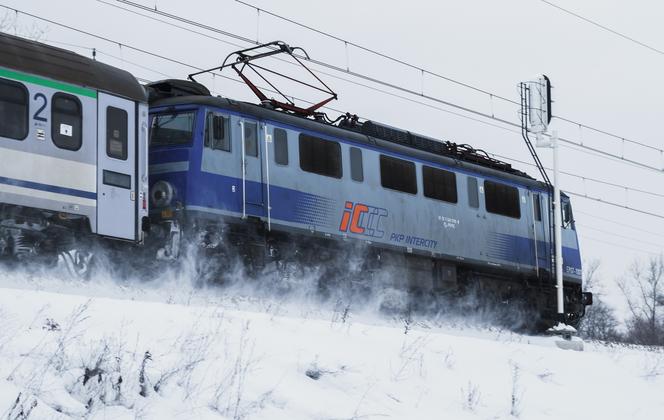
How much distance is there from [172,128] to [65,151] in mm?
3215

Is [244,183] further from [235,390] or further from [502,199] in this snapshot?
[502,199]

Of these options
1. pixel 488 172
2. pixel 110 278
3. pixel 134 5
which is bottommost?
pixel 110 278

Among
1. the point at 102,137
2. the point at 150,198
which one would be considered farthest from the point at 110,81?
the point at 150,198

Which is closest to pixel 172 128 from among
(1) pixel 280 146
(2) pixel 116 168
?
(1) pixel 280 146

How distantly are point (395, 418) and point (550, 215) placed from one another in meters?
16.8

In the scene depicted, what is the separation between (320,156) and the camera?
19359 mm

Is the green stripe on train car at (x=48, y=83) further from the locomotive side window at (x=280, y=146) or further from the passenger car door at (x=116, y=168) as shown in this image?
the locomotive side window at (x=280, y=146)

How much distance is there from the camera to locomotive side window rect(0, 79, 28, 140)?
547 inches

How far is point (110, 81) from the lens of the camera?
1572 centimetres

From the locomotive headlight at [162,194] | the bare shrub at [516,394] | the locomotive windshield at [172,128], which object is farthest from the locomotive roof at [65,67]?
the bare shrub at [516,394]

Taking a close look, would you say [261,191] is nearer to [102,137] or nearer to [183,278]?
[183,278]

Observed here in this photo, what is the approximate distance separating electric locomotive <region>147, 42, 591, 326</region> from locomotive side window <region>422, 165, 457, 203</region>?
0.03m

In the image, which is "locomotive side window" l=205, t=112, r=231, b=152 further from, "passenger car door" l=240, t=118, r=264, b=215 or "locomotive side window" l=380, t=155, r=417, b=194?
"locomotive side window" l=380, t=155, r=417, b=194

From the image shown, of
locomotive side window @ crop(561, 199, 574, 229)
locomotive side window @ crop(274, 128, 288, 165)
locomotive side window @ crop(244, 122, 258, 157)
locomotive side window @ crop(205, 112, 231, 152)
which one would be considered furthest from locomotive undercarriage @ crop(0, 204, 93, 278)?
locomotive side window @ crop(561, 199, 574, 229)
